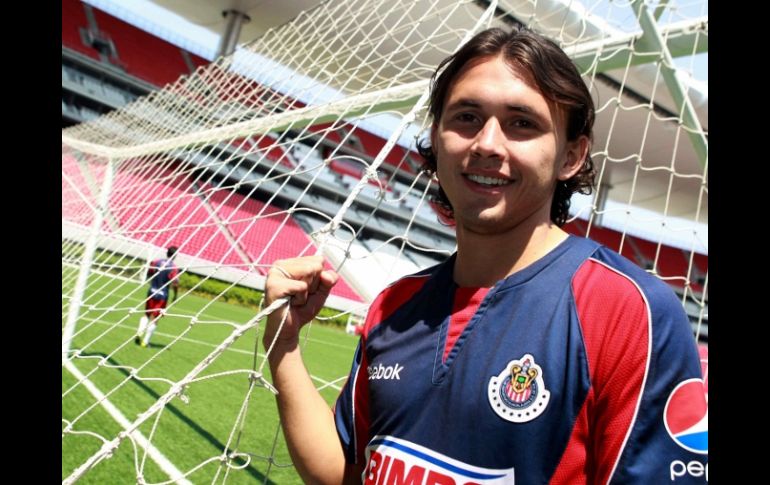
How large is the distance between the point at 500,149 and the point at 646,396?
0.41 metres

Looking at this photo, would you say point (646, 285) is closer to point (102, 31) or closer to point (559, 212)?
point (559, 212)

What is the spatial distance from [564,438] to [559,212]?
530 millimetres

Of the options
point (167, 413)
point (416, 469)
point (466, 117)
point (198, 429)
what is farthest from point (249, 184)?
point (416, 469)

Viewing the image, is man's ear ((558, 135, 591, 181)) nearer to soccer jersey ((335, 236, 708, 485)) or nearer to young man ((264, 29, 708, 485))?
young man ((264, 29, 708, 485))

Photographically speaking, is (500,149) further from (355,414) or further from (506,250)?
(355,414)

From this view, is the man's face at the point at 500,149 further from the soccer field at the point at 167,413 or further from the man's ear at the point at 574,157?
the soccer field at the point at 167,413

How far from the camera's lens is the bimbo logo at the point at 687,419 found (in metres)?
0.73

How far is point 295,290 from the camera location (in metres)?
1.15

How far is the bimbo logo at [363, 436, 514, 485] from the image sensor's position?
2.66 feet

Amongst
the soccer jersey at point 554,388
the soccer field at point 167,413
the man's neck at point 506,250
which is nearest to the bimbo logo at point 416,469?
the soccer jersey at point 554,388

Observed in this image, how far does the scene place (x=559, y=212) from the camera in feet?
3.93
